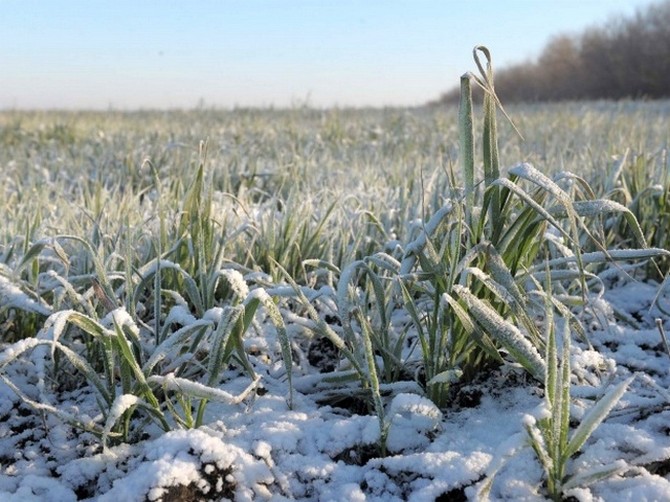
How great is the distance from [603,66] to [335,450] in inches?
860

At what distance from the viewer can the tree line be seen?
62.3 feet

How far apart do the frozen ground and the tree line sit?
18.0 m

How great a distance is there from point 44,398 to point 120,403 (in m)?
0.24

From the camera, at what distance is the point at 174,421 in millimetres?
1031

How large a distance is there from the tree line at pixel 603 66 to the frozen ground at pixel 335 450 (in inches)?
710

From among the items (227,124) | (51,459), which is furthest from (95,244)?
(227,124)

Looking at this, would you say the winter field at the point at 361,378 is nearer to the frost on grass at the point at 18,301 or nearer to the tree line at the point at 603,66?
the frost on grass at the point at 18,301

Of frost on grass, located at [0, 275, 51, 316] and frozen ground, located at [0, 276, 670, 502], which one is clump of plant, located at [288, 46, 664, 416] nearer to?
frozen ground, located at [0, 276, 670, 502]

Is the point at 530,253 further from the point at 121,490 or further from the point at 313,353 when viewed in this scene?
the point at 121,490

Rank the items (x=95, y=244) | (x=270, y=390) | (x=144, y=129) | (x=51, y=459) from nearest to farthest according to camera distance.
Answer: (x=51, y=459) → (x=270, y=390) → (x=95, y=244) → (x=144, y=129)

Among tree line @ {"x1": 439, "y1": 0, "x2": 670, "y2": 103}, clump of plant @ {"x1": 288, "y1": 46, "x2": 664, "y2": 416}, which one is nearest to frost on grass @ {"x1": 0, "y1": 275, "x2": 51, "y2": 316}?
clump of plant @ {"x1": 288, "y1": 46, "x2": 664, "y2": 416}

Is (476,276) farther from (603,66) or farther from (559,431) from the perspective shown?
(603,66)

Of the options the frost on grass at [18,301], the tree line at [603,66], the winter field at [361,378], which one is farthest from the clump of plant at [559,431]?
the tree line at [603,66]

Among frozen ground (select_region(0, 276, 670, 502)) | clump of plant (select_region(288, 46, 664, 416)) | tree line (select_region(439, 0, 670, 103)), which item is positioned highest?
tree line (select_region(439, 0, 670, 103))
